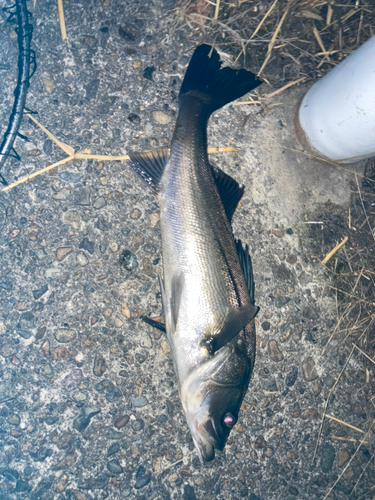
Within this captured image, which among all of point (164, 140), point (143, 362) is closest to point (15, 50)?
point (164, 140)

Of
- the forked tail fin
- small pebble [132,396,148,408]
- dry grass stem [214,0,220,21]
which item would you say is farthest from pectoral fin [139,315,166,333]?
dry grass stem [214,0,220,21]

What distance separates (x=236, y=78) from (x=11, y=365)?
3.11 metres

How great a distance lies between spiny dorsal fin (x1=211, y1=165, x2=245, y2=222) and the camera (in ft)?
9.00

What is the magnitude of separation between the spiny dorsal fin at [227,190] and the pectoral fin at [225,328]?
828 millimetres

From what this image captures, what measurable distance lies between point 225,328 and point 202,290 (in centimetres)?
32

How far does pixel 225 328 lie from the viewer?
239cm

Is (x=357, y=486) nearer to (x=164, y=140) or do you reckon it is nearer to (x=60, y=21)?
(x=164, y=140)

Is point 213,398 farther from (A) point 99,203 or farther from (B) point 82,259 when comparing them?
(A) point 99,203

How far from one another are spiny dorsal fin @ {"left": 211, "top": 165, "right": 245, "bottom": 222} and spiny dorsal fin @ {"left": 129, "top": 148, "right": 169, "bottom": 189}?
1.41 ft

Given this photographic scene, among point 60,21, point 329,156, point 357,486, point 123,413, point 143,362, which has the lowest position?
point 357,486

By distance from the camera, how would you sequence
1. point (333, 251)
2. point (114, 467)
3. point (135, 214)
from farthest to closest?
point (333, 251) < point (135, 214) < point (114, 467)

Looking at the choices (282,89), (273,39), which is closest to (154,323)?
(282,89)

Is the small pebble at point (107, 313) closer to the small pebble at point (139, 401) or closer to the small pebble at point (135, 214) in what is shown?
the small pebble at point (139, 401)

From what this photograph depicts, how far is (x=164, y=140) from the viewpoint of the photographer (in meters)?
3.03
